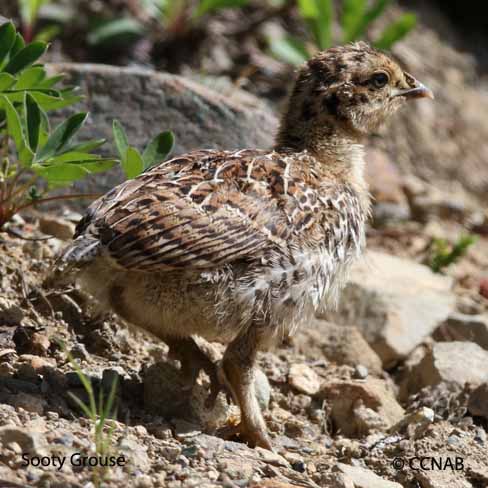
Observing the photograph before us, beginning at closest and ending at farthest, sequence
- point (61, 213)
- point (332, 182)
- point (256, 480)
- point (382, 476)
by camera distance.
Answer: point (256, 480) → point (382, 476) → point (332, 182) → point (61, 213)

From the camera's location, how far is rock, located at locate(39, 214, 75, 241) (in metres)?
5.61

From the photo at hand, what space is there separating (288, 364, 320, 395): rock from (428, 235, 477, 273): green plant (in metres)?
1.95

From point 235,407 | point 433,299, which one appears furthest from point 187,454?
point 433,299

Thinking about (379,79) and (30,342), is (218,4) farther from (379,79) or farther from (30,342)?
(30,342)

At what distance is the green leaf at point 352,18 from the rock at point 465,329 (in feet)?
9.35

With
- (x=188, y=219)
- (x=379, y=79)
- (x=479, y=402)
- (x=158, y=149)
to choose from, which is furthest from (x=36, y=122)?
(x=479, y=402)

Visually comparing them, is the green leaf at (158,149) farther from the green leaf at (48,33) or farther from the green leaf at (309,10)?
the green leaf at (309,10)

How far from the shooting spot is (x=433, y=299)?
6148 millimetres

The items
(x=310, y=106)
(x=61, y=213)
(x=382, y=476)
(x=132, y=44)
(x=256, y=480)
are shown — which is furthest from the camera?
(x=132, y=44)

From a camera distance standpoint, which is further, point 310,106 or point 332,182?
point 310,106

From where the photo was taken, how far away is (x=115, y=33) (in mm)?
7797

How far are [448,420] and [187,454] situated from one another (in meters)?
1.64

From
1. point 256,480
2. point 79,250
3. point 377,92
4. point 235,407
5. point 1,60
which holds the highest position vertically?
point 377,92

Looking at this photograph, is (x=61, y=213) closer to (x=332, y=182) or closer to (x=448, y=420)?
(x=332, y=182)
